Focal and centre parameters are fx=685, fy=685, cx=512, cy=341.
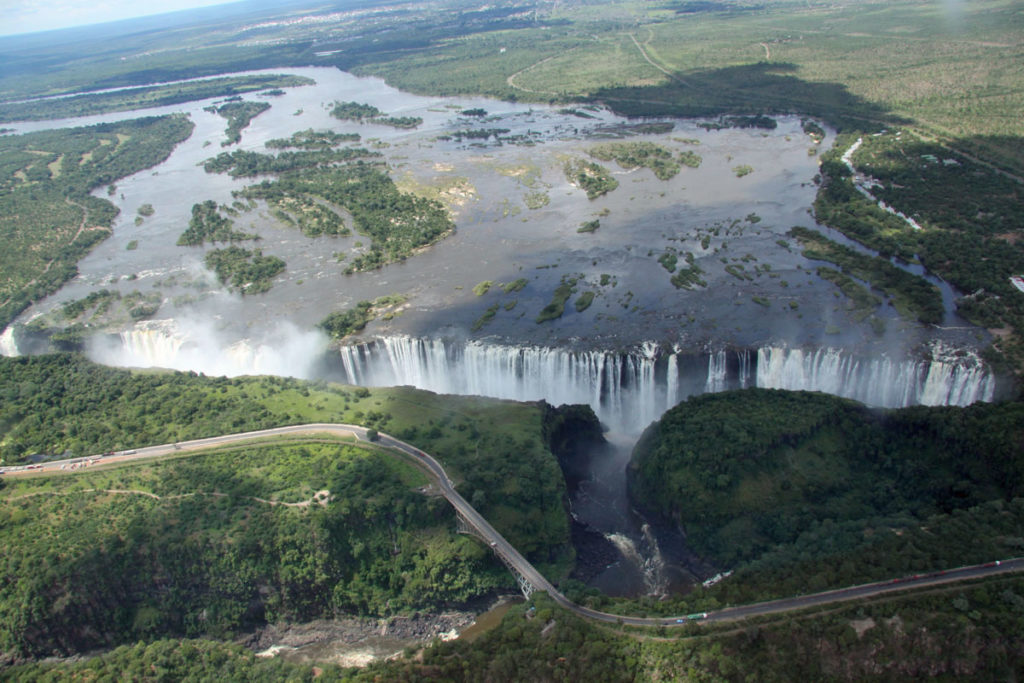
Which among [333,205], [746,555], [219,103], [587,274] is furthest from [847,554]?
[219,103]

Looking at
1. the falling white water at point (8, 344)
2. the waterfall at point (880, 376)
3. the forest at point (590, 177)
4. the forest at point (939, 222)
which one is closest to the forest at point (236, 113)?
the falling white water at point (8, 344)

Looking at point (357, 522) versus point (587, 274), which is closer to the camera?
point (357, 522)

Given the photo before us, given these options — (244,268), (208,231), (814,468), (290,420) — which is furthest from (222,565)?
(208,231)

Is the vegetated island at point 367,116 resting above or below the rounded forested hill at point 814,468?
above

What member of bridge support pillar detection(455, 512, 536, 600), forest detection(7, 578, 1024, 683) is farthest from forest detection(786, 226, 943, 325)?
bridge support pillar detection(455, 512, 536, 600)

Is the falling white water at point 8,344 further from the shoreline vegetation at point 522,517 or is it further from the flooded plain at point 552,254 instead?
the flooded plain at point 552,254

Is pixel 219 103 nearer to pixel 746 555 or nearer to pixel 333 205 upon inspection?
pixel 333 205

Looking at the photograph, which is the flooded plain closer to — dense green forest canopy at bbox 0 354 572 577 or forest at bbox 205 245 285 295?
forest at bbox 205 245 285 295
